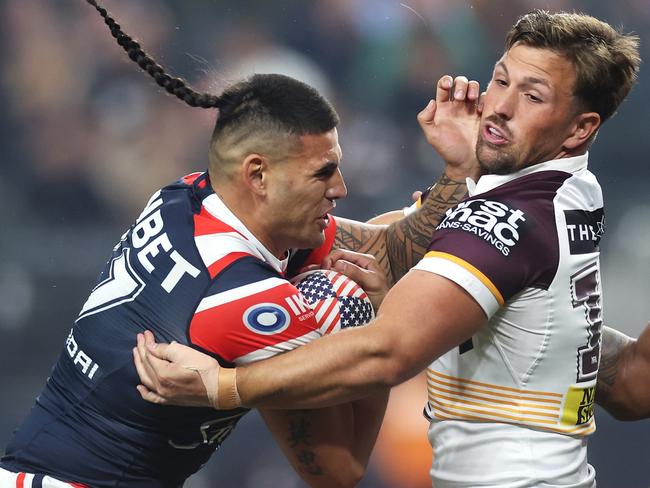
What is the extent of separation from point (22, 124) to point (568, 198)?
4.14 m

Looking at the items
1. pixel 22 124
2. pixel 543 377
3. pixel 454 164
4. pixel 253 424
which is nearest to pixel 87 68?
pixel 22 124

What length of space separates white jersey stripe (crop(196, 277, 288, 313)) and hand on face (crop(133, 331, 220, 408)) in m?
0.13

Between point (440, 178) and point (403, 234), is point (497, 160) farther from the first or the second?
point (403, 234)

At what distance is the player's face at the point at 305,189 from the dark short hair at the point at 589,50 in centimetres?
68

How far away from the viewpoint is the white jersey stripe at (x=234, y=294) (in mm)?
2730

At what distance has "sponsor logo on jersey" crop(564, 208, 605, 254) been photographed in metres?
2.72

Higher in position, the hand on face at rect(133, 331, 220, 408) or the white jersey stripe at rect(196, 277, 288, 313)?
the white jersey stripe at rect(196, 277, 288, 313)

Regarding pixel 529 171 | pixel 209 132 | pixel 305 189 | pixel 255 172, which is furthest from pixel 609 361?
pixel 209 132

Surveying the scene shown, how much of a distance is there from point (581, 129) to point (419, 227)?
2.65 feet

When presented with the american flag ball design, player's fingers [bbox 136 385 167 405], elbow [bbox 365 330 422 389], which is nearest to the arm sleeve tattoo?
the american flag ball design

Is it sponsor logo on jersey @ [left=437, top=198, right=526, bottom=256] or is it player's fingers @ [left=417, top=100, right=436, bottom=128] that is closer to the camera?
sponsor logo on jersey @ [left=437, top=198, right=526, bottom=256]

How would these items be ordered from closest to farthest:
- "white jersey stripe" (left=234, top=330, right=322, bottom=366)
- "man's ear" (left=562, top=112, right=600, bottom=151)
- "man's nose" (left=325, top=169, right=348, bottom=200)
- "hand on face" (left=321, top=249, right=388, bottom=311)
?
"white jersey stripe" (left=234, top=330, right=322, bottom=366)
"man's ear" (left=562, top=112, right=600, bottom=151)
"man's nose" (left=325, top=169, right=348, bottom=200)
"hand on face" (left=321, top=249, right=388, bottom=311)

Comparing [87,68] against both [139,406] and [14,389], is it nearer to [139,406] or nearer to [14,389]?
[14,389]

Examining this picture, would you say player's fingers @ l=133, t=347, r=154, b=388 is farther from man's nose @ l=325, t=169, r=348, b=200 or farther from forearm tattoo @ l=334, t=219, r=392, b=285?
forearm tattoo @ l=334, t=219, r=392, b=285
